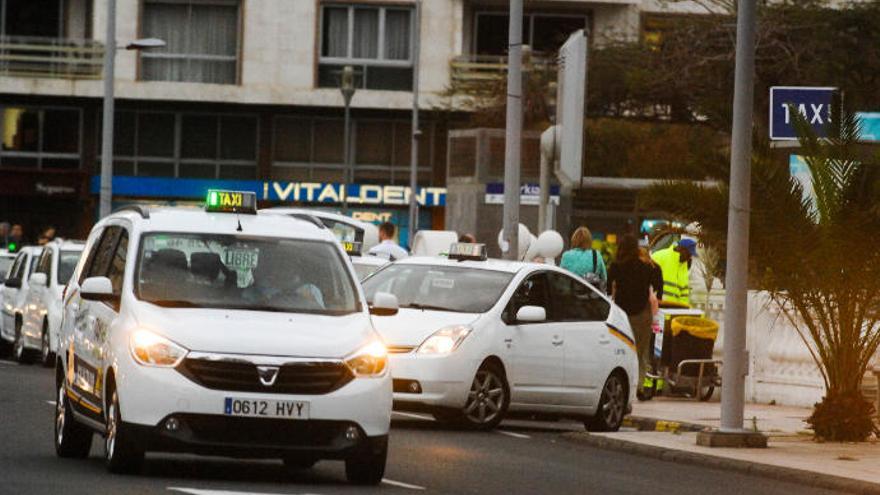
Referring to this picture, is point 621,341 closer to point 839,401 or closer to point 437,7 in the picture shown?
point 839,401

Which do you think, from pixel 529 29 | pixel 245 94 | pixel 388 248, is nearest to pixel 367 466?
pixel 388 248

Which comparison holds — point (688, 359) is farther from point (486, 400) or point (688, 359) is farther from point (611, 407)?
point (486, 400)

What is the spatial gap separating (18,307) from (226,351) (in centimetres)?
1955

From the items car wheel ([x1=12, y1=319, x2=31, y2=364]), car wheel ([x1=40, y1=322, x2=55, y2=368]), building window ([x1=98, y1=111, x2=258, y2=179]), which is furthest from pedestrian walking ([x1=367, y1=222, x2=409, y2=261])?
building window ([x1=98, y1=111, x2=258, y2=179])

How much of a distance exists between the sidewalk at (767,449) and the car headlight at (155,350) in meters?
5.06

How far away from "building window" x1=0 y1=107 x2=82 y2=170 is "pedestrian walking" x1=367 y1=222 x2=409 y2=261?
3086cm

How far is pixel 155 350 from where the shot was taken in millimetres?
13594

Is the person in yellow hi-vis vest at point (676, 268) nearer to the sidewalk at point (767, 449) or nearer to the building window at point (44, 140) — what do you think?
the sidewalk at point (767, 449)

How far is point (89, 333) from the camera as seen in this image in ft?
49.2

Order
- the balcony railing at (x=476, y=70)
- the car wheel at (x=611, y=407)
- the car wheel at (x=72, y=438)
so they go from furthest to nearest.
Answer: the balcony railing at (x=476, y=70) → the car wheel at (x=611, y=407) → the car wheel at (x=72, y=438)

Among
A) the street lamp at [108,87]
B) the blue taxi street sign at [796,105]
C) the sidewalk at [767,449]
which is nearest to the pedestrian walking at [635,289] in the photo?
the sidewalk at [767,449]

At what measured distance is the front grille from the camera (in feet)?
44.4

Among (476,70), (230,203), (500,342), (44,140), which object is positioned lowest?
(500,342)

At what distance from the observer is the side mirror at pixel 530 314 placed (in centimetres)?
2086
